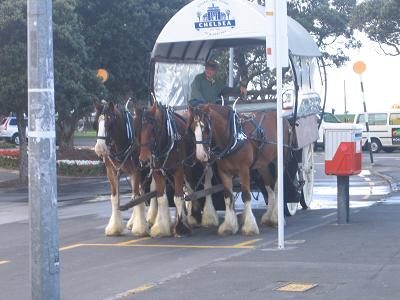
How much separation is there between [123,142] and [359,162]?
396 cm

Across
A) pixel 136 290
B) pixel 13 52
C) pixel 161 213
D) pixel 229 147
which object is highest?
pixel 13 52

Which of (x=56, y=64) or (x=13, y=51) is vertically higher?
(x=13, y=51)

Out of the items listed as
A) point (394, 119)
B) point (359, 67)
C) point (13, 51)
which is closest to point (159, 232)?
point (13, 51)

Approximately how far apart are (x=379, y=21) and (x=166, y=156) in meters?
28.6

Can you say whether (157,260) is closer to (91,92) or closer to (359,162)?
(359,162)

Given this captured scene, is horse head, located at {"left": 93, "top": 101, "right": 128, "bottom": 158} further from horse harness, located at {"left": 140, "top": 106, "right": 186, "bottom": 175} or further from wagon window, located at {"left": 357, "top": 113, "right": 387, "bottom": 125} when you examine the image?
wagon window, located at {"left": 357, "top": 113, "right": 387, "bottom": 125}

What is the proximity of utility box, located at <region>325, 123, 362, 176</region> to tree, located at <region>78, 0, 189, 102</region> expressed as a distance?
59.1ft

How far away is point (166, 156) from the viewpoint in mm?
13156

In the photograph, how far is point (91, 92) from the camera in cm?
2870

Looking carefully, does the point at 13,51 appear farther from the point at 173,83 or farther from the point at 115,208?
the point at 115,208

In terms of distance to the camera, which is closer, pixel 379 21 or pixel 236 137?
pixel 236 137

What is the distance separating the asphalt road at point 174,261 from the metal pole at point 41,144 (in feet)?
6.51

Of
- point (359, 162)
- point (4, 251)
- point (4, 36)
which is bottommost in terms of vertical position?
point (4, 251)

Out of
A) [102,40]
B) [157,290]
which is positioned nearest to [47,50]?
[157,290]
